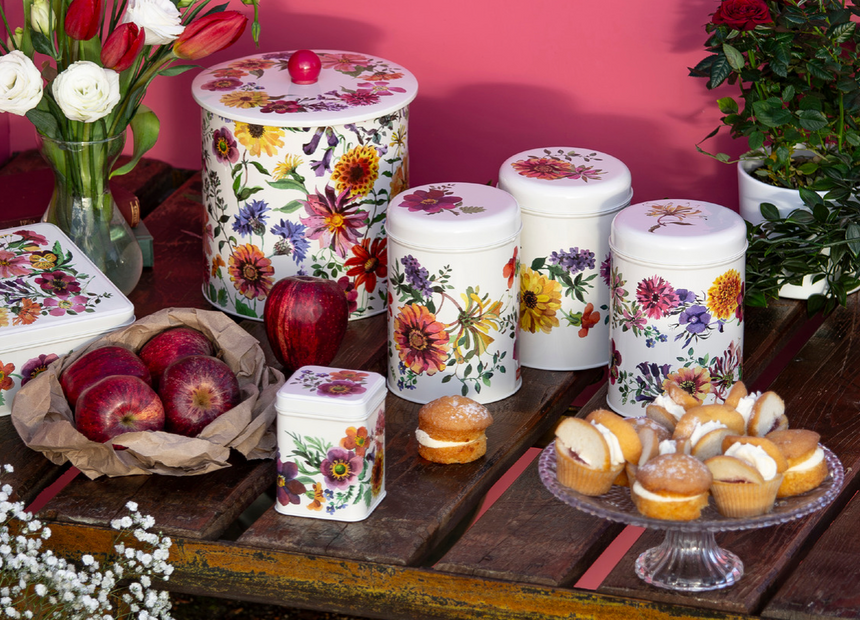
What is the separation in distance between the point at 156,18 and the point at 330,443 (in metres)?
0.52

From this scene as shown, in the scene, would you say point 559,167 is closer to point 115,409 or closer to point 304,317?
point 304,317

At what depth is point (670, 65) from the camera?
1560mm

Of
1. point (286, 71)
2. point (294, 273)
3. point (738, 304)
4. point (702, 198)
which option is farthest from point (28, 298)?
point (702, 198)

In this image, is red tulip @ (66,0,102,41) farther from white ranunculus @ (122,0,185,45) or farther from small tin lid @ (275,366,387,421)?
small tin lid @ (275,366,387,421)

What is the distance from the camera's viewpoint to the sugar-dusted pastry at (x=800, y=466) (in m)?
0.98

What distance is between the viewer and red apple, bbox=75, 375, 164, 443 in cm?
117

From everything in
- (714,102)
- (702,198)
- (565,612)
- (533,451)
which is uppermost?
(714,102)

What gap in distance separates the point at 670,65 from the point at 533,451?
0.65 meters

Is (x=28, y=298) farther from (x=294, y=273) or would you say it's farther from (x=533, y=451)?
(x=533, y=451)

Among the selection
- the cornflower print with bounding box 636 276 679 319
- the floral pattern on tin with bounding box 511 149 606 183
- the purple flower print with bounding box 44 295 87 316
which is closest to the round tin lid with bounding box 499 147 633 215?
the floral pattern on tin with bounding box 511 149 606 183

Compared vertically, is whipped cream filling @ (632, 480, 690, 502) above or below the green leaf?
below

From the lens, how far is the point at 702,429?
1.01 meters

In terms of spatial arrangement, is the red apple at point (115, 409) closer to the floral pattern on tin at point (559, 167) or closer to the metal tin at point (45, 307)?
the metal tin at point (45, 307)

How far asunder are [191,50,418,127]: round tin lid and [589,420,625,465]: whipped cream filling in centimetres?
53
